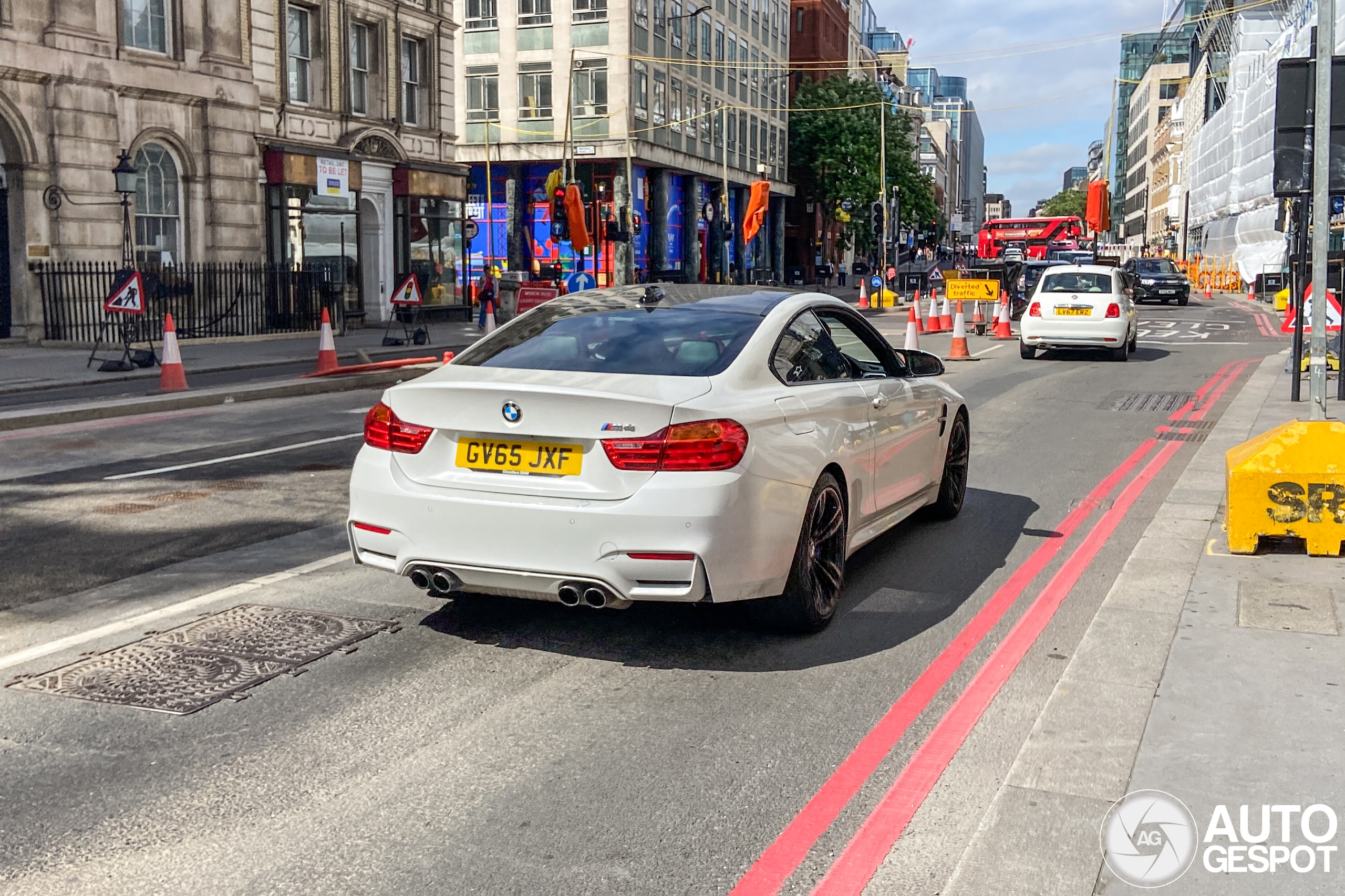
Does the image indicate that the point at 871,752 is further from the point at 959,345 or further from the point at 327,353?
the point at 959,345

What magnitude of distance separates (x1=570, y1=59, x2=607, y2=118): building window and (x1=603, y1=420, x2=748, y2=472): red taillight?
4618cm

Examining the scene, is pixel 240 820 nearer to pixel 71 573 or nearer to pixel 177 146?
pixel 71 573

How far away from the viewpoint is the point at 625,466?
5012 mm

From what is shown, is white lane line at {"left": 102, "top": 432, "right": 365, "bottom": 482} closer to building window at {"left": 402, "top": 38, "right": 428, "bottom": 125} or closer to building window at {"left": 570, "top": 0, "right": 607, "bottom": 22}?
building window at {"left": 402, "top": 38, "right": 428, "bottom": 125}

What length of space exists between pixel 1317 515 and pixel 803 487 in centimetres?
318

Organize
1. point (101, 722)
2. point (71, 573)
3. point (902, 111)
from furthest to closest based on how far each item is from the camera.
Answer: point (902, 111), point (71, 573), point (101, 722)

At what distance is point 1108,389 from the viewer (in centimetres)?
1711

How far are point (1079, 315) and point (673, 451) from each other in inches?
693

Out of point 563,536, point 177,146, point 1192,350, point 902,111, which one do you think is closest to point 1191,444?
point 563,536

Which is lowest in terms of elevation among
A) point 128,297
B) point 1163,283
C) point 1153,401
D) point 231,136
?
point 1153,401

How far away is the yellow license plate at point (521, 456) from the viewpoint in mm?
5078

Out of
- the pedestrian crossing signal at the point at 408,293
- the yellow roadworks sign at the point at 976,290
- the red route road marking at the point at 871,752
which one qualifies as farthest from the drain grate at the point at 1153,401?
the pedestrian crossing signal at the point at 408,293

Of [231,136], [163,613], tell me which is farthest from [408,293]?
[163,613]

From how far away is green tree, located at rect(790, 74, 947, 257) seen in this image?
73625 millimetres
